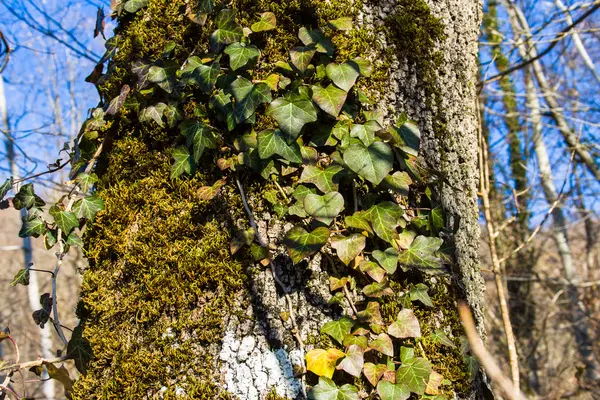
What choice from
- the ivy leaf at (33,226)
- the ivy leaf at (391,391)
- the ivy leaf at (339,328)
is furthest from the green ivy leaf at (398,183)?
the ivy leaf at (33,226)

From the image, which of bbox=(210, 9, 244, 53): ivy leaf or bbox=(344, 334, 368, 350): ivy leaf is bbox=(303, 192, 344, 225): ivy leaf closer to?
bbox=(344, 334, 368, 350): ivy leaf

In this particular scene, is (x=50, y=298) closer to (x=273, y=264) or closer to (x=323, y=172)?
(x=273, y=264)

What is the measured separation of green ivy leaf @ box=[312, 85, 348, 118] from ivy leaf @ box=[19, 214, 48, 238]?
0.90 m

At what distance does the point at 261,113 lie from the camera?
133 cm

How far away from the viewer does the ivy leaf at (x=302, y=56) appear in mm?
1283

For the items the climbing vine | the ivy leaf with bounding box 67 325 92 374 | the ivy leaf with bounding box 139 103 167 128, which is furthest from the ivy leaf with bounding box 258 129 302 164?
the ivy leaf with bounding box 67 325 92 374

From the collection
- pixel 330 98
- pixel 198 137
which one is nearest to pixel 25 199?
pixel 198 137

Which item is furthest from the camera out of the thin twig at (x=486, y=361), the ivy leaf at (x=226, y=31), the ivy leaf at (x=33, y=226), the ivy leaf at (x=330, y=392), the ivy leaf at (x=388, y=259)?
the ivy leaf at (x=33, y=226)

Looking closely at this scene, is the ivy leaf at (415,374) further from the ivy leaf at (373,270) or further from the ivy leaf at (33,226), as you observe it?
the ivy leaf at (33,226)

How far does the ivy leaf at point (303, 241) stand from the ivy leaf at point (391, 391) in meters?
0.35

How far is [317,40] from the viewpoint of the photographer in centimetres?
131

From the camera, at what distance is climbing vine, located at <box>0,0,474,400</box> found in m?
1.20

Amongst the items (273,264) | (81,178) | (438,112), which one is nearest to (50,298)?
(81,178)

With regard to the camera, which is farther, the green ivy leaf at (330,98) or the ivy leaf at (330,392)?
the green ivy leaf at (330,98)
